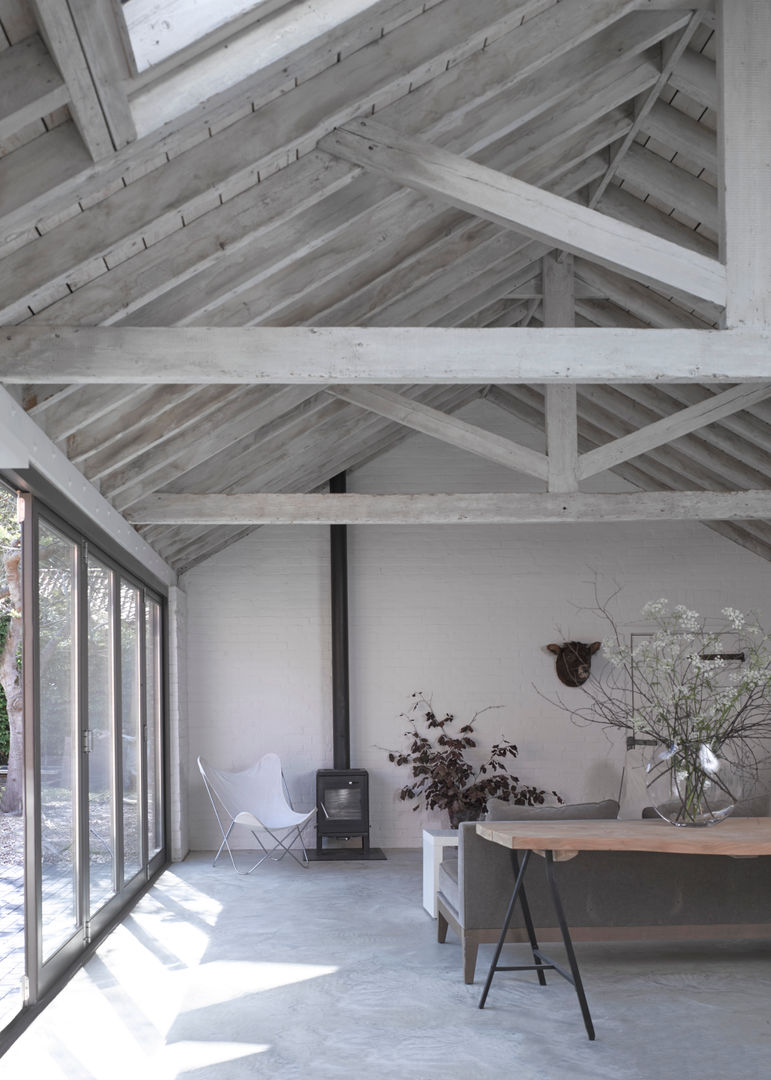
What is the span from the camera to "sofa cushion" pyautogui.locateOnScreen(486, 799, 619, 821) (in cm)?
549

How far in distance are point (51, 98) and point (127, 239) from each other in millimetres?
928

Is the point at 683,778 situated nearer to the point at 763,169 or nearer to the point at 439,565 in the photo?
the point at 763,169

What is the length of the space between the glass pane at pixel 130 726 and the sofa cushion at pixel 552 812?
8.68ft

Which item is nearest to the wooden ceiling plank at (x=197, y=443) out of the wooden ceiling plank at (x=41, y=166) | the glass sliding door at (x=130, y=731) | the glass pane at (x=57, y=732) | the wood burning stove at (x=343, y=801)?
the glass pane at (x=57, y=732)

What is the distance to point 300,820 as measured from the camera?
8602 millimetres

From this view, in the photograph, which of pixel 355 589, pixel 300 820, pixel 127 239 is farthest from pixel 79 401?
pixel 355 589

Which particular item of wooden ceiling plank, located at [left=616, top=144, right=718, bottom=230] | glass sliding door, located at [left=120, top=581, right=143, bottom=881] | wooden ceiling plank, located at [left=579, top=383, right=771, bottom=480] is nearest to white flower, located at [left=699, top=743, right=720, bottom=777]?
wooden ceiling plank, located at [left=579, top=383, right=771, bottom=480]

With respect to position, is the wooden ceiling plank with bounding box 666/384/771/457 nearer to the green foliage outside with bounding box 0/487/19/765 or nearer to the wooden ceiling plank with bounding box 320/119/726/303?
the wooden ceiling plank with bounding box 320/119/726/303

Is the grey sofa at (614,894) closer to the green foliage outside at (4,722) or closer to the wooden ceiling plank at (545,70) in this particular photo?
the green foliage outside at (4,722)

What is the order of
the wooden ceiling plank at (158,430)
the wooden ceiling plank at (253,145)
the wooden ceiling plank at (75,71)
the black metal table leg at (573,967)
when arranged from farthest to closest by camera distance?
the wooden ceiling plank at (158,430) → the black metal table leg at (573,967) → the wooden ceiling plank at (253,145) → the wooden ceiling plank at (75,71)

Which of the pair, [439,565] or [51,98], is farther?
[439,565]

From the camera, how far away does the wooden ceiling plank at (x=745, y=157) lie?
4.03 m

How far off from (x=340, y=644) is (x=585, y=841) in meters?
5.32

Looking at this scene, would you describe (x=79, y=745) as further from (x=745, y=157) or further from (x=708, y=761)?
(x=745, y=157)
